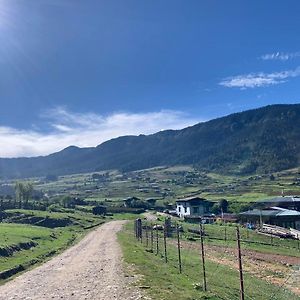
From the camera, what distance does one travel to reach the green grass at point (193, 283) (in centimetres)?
2911

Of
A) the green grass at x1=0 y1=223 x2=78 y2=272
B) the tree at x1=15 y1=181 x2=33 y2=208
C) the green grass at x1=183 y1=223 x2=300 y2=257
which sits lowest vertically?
the green grass at x1=183 y1=223 x2=300 y2=257

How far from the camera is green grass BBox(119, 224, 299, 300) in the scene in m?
29.1

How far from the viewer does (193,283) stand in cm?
3341

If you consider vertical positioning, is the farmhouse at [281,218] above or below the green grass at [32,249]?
below

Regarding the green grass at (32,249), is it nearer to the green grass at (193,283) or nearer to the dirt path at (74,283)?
the dirt path at (74,283)

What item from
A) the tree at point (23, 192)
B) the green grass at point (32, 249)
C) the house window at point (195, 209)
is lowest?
the house window at point (195, 209)

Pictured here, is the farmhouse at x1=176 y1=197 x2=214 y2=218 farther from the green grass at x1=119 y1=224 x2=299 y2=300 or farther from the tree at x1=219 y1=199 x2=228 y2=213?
the green grass at x1=119 y1=224 x2=299 y2=300

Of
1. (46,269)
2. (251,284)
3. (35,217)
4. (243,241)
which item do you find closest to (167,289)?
(251,284)

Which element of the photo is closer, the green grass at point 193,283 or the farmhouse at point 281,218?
the green grass at point 193,283

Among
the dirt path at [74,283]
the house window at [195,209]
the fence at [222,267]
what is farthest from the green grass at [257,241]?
the house window at [195,209]

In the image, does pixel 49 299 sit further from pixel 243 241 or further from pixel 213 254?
pixel 243 241

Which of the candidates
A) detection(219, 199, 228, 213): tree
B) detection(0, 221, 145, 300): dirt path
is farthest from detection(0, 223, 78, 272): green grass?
detection(219, 199, 228, 213): tree

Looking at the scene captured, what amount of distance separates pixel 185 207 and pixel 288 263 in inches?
4737

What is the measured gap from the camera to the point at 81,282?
37125 millimetres
